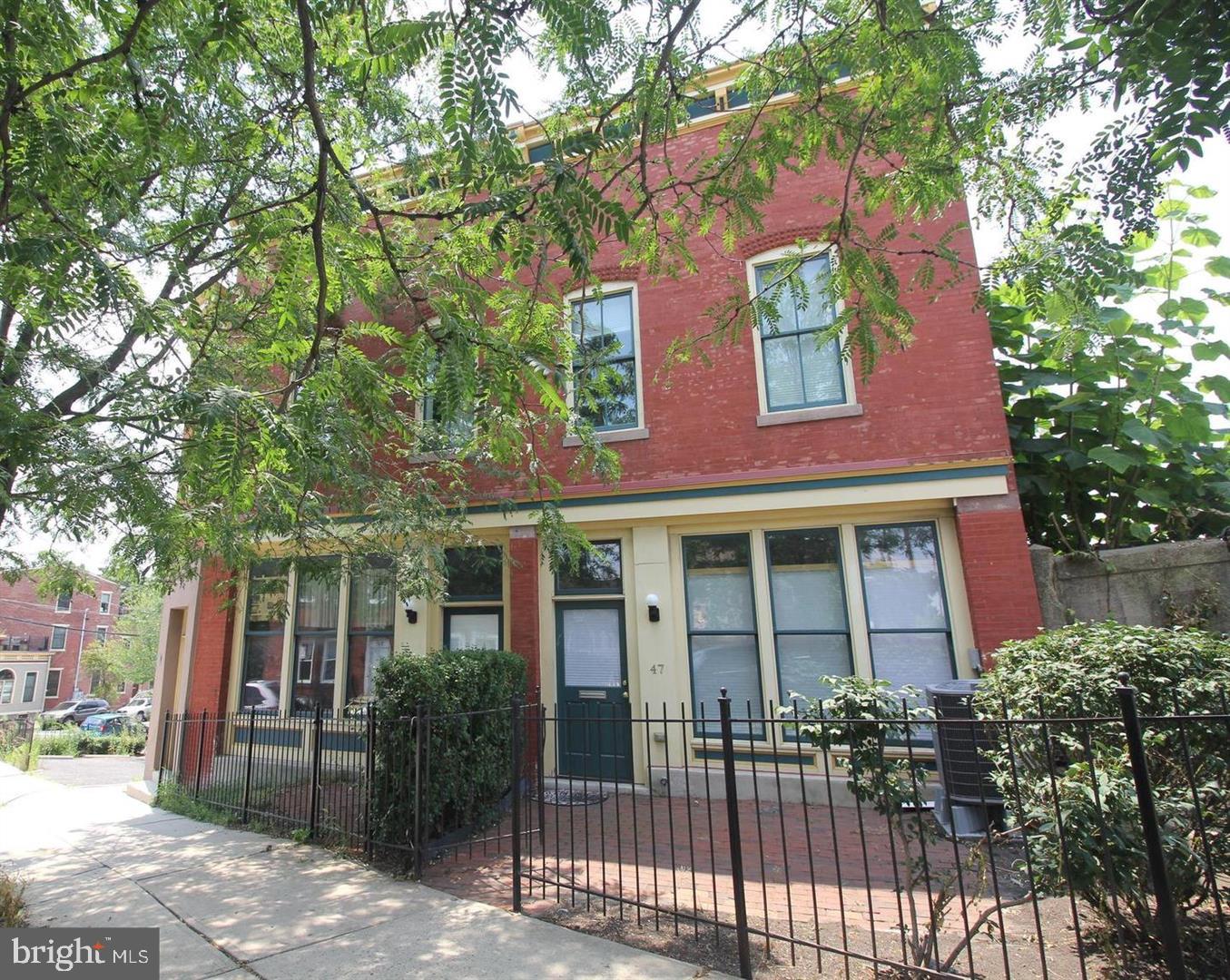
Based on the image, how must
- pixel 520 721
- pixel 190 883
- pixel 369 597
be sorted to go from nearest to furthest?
pixel 520 721, pixel 190 883, pixel 369 597

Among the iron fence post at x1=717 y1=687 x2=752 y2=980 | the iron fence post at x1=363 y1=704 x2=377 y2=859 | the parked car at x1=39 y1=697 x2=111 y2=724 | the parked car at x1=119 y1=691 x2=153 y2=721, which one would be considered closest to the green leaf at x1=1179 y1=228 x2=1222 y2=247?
the iron fence post at x1=717 y1=687 x2=752 y2=980

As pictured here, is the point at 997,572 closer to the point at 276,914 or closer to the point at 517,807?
the point at 517,807

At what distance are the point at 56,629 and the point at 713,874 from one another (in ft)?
208

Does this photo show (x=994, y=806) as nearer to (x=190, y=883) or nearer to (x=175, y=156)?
(x=190, y=883)

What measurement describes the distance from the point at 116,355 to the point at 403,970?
25.1 feet

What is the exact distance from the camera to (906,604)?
774 cm

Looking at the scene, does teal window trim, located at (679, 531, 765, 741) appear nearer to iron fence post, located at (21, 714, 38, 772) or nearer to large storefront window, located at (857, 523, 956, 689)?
large storefront window, located at (857, 523, 956, 689)

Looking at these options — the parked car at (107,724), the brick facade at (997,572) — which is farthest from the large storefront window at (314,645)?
the parked car at (107,724)

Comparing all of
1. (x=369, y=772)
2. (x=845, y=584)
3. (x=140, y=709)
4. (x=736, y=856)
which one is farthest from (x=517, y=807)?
(x=140, y=709)

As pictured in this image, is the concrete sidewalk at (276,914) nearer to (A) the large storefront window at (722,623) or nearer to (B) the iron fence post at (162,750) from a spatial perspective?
(B) the iron fence post at (162,750)

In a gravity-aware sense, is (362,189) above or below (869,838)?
above

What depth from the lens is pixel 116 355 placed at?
311 inches

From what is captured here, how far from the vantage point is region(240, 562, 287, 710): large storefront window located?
1082cm

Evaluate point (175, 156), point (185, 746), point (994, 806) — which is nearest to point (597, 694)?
point (994, 806)
